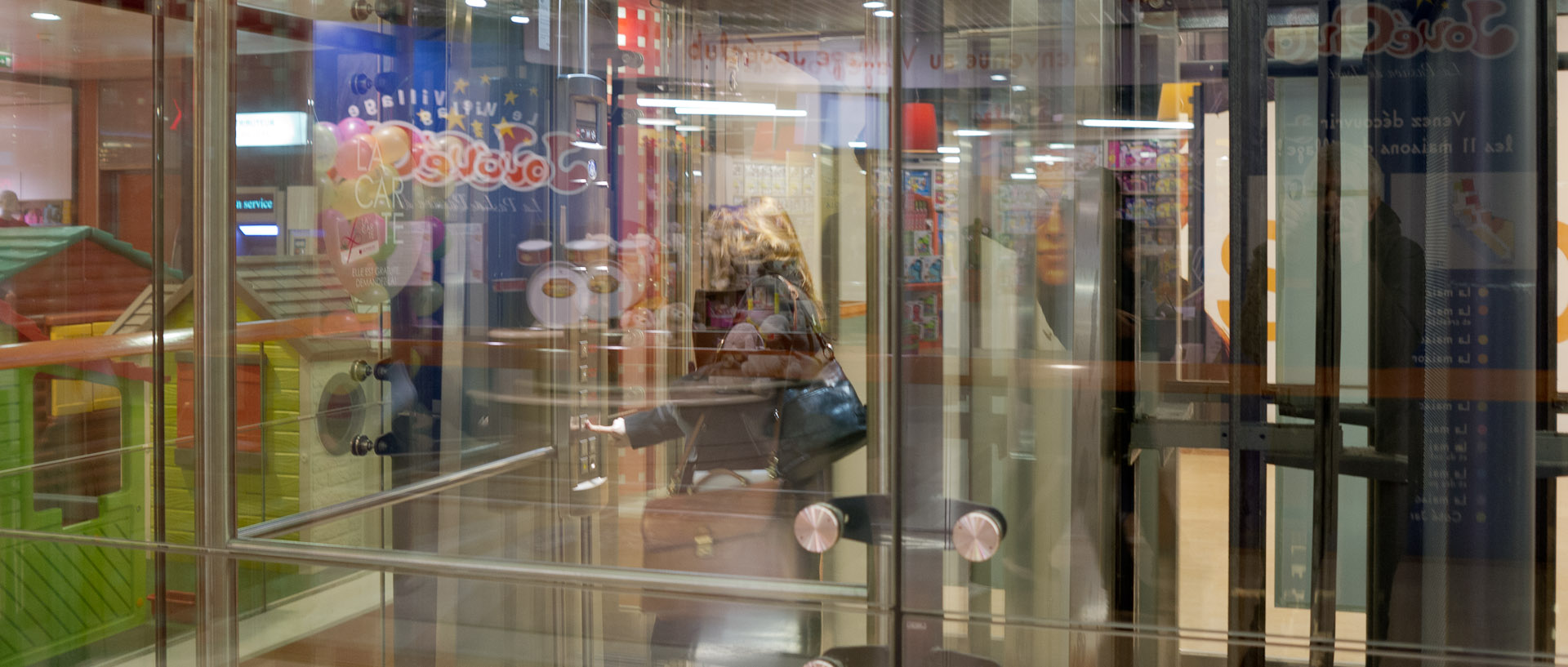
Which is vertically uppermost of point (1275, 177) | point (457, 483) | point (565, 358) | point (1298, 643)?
point (1275, 177)

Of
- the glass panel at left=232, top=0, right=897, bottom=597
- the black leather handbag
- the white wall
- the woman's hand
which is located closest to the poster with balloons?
the glass panel at left=232, top=0, right=897, bottom=597

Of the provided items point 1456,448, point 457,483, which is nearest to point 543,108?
point 457,483

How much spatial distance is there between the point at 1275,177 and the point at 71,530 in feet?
8.04

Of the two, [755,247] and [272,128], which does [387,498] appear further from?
[755,247]

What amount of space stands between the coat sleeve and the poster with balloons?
27cm

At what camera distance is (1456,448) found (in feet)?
5.53

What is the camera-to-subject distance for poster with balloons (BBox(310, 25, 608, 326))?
204 cm

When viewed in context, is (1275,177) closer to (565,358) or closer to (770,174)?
(770,174)

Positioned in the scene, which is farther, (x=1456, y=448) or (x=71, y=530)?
(x=71, y=530)

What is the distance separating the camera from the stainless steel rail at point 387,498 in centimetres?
216

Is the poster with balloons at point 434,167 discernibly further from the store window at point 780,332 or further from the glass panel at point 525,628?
the glass panel at point 525,628

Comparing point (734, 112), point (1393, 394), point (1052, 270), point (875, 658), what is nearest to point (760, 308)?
point (734, 112)

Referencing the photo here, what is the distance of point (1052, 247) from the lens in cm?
182

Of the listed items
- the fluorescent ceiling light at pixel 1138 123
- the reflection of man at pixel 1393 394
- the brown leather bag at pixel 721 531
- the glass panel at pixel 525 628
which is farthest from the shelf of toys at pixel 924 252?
the reflection of man at pixel 1393 394
